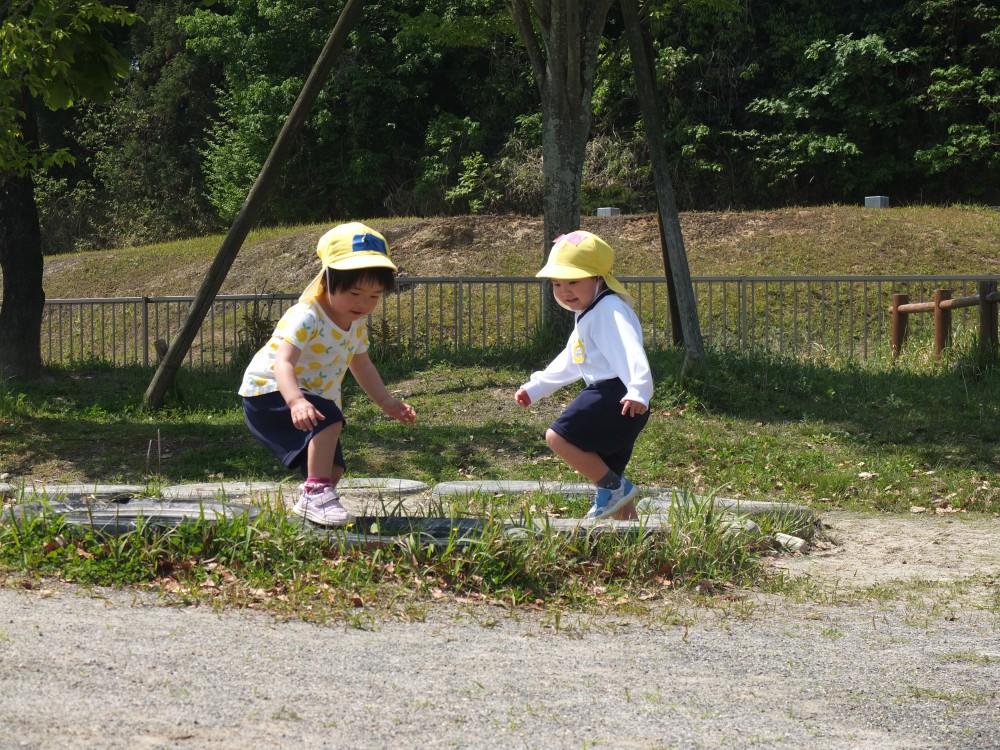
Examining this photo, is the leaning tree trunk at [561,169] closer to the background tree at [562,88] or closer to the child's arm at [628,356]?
Answer: the background tree at [562,88]

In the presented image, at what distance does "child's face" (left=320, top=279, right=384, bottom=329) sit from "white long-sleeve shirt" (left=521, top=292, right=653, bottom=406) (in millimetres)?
890

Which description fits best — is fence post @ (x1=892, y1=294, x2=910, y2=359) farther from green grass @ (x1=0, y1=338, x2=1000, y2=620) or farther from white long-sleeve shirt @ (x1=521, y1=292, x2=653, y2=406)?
white long-sleeve shirt @ (x1=521, y1=292, x2=653, y2=406)

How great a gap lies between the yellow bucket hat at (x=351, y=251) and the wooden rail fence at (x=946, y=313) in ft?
27.0

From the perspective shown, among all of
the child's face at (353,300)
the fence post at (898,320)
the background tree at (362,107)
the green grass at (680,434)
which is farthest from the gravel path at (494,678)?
the background tree at (362,107)

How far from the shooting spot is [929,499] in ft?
26.1

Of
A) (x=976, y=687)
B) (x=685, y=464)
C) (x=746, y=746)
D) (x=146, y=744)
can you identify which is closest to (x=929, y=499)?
(x=685, y=464)

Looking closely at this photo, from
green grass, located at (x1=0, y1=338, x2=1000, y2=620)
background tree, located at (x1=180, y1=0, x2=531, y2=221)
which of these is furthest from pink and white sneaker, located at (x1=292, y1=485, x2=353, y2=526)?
background tree, located at (x1=180, y1=0, x2=531, y2=221)

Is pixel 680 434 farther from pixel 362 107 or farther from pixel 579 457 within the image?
pixel 362 107

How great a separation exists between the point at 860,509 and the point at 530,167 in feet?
75.2

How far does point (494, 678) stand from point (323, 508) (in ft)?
5.51

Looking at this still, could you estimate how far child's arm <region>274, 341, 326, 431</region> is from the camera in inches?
191

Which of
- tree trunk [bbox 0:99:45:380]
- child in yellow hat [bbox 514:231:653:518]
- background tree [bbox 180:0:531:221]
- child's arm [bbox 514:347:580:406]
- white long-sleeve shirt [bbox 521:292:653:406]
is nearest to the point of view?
white long-sleeve shirt [bbox 521:292:653:406]

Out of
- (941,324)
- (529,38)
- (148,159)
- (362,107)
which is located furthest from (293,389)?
(148,159)

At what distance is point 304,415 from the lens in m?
4.86
